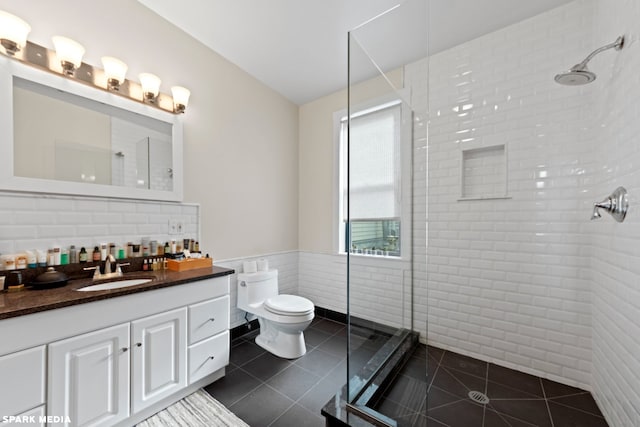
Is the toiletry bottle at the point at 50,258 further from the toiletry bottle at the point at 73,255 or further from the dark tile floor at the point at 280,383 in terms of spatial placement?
the dark tile floor at the point at 280,383

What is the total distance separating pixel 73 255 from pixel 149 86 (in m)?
1.23

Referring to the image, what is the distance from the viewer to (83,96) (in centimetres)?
161

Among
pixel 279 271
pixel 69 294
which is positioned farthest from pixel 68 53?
pixel 279 271

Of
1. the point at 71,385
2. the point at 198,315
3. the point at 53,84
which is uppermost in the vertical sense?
the point at 53,84

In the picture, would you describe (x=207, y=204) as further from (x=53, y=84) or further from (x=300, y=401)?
(x=300, y=401)

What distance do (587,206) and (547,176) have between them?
300 millimetres

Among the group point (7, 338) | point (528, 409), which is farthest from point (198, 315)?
point (528, 409)

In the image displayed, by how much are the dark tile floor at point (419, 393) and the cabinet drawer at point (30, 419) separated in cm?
84

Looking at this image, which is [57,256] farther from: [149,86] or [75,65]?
[149,86]

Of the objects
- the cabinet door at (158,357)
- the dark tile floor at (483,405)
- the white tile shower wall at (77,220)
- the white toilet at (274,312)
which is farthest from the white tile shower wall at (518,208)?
the white tile shower wall at (77,220)

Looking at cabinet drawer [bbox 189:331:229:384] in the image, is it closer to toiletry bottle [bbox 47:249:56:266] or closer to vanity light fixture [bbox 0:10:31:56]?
toiletry bottle [bbox 47:249:56:266]

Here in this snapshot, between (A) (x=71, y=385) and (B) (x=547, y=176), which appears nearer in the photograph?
(A) (x=71, y=385)

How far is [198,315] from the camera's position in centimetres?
168

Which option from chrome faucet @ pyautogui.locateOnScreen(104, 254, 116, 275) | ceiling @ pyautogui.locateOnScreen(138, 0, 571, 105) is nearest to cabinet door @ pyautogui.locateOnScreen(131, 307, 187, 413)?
chrome faucet @ pyautogui.locateOnScreen(104, 254, 116, 275)
